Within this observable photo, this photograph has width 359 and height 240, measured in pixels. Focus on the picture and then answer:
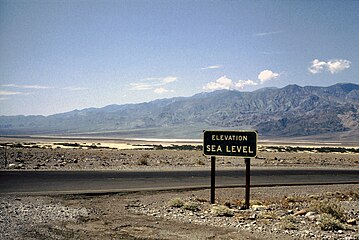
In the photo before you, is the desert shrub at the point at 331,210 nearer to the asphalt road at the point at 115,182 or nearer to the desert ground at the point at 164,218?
the desert ground at the point at 164,218

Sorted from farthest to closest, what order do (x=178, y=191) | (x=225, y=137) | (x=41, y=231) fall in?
(x=178, y=191) < (x=225, y=137) < (x=41, y=231)

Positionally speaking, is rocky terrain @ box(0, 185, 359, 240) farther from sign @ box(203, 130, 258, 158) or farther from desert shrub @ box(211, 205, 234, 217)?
sign @ box(203, 130, 258, 158)

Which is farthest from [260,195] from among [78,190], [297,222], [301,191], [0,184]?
[0,184]

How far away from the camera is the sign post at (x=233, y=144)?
1305 centimetres

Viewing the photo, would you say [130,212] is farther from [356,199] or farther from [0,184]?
[356,199]

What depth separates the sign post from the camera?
1305 cm

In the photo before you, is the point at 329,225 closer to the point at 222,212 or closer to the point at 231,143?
the point at 222,212

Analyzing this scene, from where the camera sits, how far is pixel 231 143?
13484 mm

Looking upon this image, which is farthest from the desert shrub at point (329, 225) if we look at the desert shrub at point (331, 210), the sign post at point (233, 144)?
the sign post at point (233, 144)

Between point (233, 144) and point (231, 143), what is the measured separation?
0.31 feet

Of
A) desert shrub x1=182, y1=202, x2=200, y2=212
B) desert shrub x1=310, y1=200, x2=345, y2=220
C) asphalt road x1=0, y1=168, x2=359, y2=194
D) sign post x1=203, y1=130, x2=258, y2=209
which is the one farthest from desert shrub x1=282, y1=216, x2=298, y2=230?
asphalt road x1=0, y1=168, x2=359, y2=194

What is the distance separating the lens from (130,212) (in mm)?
11773

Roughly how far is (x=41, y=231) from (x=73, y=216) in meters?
1.79

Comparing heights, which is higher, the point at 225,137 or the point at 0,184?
the point at 225,137
